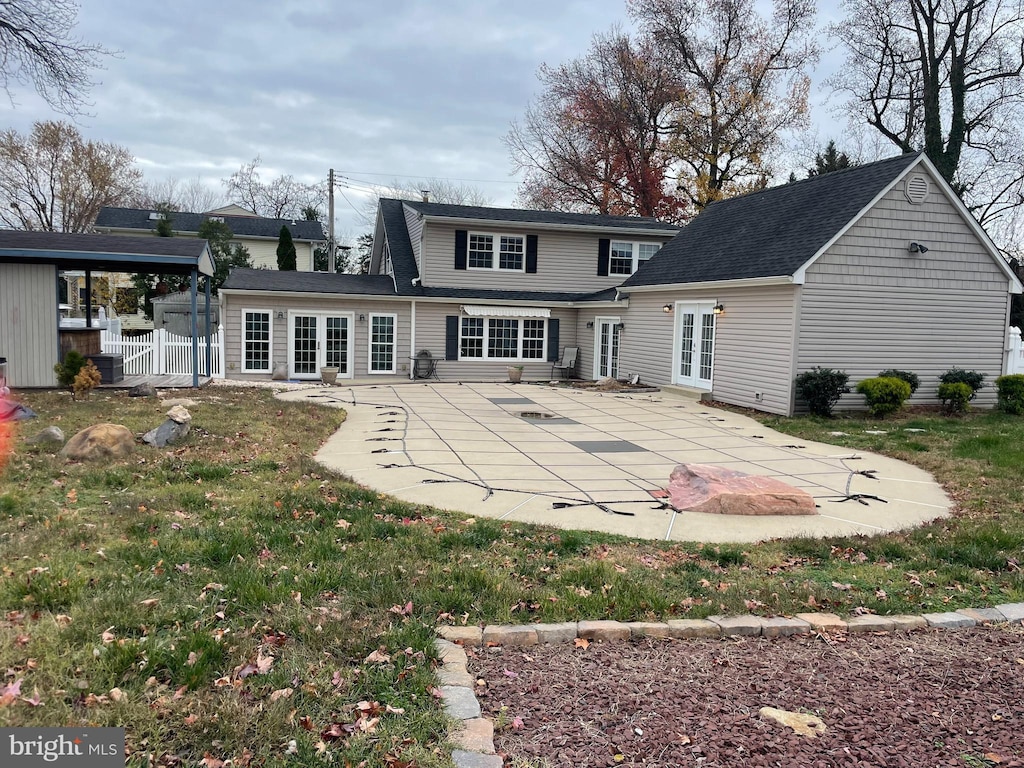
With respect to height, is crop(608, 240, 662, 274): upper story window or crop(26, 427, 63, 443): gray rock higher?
crop(608, 240, 662, 274): upper story window

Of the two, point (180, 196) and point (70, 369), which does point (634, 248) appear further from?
point (180, 196)

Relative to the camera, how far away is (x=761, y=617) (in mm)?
3822

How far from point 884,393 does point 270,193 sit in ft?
155

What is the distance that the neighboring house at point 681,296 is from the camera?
13.1 metres

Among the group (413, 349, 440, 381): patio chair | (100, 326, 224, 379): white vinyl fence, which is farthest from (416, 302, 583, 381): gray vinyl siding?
(100, 326, 224, 379): white vinyl fence

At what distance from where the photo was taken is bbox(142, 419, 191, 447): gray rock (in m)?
7.96

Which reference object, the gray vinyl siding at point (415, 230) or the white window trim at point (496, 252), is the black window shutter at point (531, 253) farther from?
the gray vinyl siding at point (415, 230)

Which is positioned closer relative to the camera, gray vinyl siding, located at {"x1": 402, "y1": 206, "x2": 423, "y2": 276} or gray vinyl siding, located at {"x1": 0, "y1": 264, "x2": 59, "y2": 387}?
gray vinyl siding, located at {"x1": 0, "y1": 264, "x2": 59, "y2": 387}

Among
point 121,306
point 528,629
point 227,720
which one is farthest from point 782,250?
point 121,306

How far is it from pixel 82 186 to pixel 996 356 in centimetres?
4201

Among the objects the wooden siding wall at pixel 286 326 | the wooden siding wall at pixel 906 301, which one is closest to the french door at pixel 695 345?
the wooden siding wall at pixel 906 301

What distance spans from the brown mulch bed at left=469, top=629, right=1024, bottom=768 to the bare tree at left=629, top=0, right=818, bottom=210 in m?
28.8

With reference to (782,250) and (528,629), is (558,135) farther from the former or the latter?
(528,629)

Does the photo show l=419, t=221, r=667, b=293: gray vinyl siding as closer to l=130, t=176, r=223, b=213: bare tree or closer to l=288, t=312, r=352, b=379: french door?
l=288, t=312, r=352, b=379: french door
